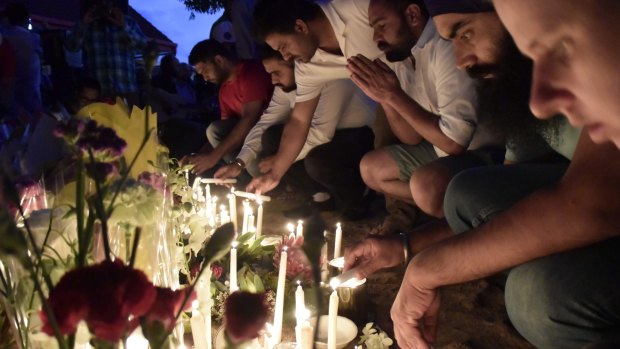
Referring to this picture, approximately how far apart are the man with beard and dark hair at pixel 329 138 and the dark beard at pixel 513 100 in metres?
1.52

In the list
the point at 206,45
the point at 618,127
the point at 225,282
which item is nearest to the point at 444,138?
the point at 225,282

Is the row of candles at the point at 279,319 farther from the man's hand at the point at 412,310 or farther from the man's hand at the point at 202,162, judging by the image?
→ the man's hand at the point at 202,162

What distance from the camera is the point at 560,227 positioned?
1.09 m

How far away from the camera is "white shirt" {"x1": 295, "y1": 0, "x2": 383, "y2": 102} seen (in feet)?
9.06

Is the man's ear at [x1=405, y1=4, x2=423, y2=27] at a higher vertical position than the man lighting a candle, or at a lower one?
higher

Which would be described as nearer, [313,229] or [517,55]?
[313,229]

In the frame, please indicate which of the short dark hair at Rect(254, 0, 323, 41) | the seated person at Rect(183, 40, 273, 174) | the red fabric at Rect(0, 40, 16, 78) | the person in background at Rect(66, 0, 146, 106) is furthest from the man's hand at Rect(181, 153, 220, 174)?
the person in background at Rect(66, 0, 146, 106)

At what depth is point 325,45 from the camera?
302cm

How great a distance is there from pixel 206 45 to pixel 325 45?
1.30 meters

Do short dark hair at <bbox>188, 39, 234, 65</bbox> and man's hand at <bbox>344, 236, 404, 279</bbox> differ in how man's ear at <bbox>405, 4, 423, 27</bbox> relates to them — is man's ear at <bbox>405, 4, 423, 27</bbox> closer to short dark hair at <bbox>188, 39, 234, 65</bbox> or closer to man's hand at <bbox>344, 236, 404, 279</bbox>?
man's hand at <bbox>344, 236, 404, 279</bbox>

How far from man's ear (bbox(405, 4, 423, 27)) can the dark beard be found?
27.2 inches

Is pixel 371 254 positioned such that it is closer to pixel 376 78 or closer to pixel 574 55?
pixel 376 78

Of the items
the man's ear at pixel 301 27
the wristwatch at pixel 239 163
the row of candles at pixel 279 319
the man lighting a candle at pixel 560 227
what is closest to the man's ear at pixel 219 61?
the wristwatch at pixel 239 163

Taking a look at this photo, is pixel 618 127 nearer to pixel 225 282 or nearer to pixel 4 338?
pixel 4 338
